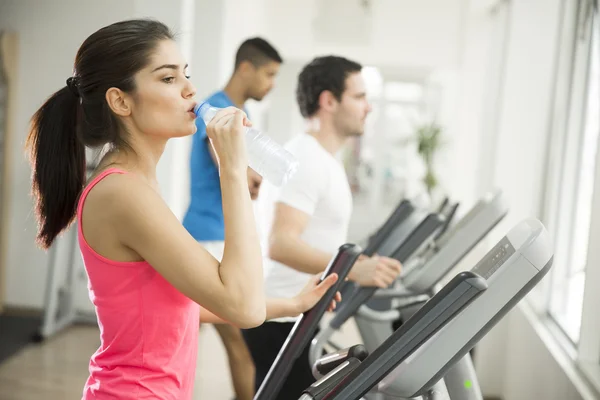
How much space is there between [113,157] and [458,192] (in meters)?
7.35

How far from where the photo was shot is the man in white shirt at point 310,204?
2.02m

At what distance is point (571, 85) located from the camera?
326cm

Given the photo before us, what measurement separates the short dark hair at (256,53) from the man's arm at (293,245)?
1.08 meters

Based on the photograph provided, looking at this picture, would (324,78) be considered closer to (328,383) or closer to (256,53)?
(256,53)

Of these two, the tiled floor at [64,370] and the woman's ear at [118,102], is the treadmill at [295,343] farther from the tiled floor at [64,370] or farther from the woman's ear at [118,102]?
the tiled floor at [64,370]

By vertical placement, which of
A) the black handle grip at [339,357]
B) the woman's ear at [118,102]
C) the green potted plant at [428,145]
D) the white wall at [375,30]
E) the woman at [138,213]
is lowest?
the green potted plant at [428,145]

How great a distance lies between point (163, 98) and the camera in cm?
116

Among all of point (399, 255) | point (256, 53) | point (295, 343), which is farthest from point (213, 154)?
point (295, 343)

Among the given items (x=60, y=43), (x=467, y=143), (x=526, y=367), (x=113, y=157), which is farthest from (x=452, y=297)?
(x=467, y=143)

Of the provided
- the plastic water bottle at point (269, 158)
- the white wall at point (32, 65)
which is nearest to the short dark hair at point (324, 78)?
the plastic water bottle at point (269, 158)

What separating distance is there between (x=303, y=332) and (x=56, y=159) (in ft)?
1.80

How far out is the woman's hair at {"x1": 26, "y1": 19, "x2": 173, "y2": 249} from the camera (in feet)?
3.80

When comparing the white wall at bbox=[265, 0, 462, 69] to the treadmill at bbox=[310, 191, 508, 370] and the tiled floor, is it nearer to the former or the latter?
the tiled floor

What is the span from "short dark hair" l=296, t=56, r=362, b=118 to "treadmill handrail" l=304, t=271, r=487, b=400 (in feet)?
4.61
